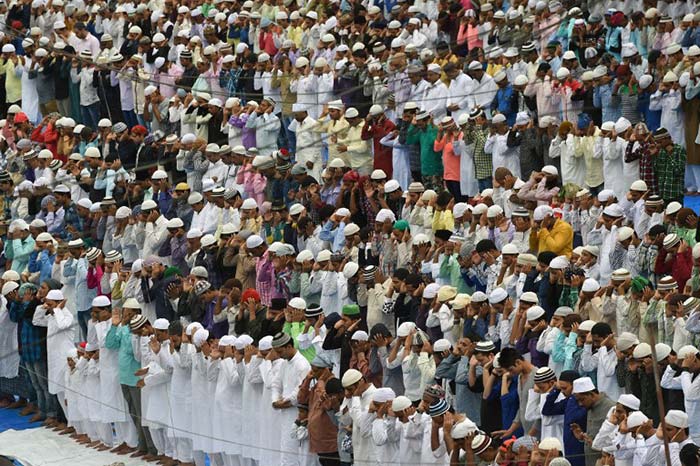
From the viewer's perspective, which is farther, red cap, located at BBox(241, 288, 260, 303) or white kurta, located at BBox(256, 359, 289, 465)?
red cap, located at BBox(241, 288, 260, 303)

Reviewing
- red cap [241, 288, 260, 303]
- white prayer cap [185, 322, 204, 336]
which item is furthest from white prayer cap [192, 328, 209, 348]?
red cap [241, 288, 260, 303]

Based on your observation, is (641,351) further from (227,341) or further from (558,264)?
(227,341)

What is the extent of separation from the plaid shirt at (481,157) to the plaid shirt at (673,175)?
2544 mm

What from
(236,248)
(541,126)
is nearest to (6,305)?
(236,248)

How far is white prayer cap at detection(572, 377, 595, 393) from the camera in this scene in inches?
713

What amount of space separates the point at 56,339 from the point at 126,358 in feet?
5.00

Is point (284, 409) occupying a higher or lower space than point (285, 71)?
lower

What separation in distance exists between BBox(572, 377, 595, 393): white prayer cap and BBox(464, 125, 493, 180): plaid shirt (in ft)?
22.6

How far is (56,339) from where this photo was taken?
2336 centimetres

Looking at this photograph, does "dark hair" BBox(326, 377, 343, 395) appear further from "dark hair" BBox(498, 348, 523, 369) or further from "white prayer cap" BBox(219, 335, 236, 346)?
"white prayer cap" BBox(219, 335, 236, 346)

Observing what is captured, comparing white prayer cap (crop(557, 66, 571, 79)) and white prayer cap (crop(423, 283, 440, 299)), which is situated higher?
white prayer cap (crop(557, 66, 571, 79))

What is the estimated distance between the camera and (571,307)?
20.5m

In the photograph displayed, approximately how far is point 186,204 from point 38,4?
345 inches

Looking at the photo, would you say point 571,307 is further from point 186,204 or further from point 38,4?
point 38,4
